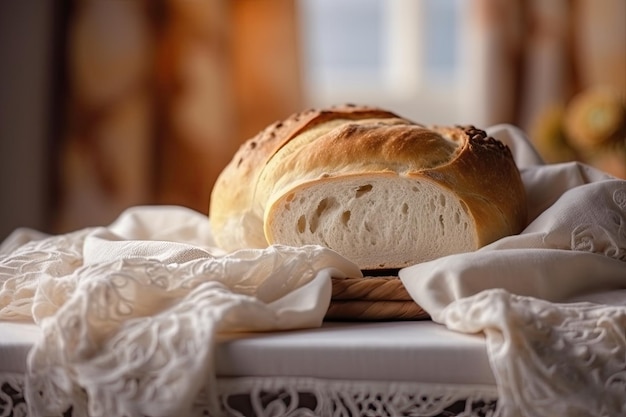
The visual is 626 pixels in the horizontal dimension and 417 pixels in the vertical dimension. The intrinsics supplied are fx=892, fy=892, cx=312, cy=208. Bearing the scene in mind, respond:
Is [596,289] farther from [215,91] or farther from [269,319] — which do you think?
[215,91]

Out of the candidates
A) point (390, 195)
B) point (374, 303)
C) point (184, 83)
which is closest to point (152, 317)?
point (374, 303)

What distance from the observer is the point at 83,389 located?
777 millimetres

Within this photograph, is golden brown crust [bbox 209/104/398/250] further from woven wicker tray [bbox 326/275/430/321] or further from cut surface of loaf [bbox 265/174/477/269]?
woven wicker tray [bbox 326/275/430/321]

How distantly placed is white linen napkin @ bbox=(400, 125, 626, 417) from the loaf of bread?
2.3 inches

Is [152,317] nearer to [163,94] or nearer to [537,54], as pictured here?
[163,94]

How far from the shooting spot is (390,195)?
1005 mm

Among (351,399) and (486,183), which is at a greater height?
(486,183)

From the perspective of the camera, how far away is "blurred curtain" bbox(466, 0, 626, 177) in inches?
102

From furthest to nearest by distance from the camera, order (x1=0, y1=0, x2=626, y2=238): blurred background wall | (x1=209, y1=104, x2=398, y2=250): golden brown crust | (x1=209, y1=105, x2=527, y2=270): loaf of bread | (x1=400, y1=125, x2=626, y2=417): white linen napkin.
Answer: (x1=0, y1=0, x2=626, y2=238): blurred background wall < (x1=209, y1=104, x2=398, y2=250): golden brown crust < (x1=209, y1=105, x2=527, y2=270): loaf of bread < (x1=400, y1=125, x2=626, y2=417): white linen napkin

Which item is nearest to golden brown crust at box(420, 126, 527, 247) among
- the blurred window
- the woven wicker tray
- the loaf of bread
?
the loaf of bread

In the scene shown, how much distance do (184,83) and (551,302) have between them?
1.74m

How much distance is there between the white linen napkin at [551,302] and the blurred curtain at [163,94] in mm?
1516

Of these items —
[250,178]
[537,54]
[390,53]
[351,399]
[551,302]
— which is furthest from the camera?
[390,53]

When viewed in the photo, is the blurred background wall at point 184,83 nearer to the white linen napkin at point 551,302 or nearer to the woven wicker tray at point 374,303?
the white linen napkin at point 551,302
